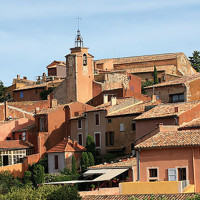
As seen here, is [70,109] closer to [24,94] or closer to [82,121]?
[82,121]

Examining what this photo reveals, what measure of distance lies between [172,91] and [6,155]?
51.8ft

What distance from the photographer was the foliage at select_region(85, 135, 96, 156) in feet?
196

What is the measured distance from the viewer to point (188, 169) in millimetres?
38156

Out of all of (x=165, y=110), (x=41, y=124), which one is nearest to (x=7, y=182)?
(x=41, y=124)

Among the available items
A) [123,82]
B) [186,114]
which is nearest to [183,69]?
[123,82]

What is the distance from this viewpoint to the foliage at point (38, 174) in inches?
2294

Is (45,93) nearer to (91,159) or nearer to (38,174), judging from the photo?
(38,174)

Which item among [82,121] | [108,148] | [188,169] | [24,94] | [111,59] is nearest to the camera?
[188,169]

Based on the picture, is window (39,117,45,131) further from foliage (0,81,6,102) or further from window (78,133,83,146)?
foliage (0,81,6,102)

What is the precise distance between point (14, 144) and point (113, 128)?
996cm

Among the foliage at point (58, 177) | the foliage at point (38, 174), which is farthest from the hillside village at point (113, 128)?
the foliage at point (38, 174)

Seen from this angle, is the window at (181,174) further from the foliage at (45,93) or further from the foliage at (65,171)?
the foliage at (45,93)

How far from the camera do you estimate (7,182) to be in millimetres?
57781

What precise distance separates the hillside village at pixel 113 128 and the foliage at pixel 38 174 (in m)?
1.57
